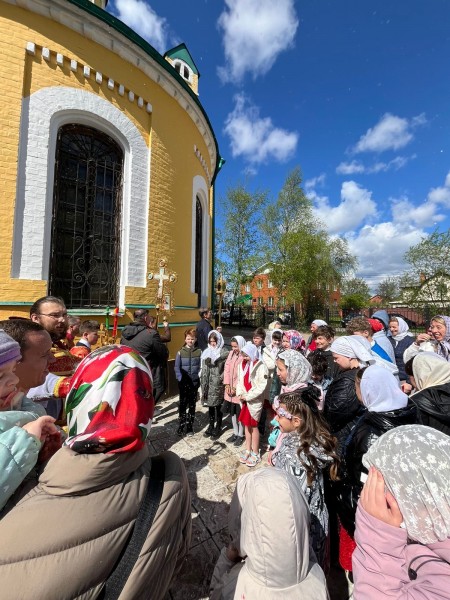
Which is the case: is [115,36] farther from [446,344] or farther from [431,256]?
[431,256]

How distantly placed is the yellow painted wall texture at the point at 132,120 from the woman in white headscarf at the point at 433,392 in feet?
15.8

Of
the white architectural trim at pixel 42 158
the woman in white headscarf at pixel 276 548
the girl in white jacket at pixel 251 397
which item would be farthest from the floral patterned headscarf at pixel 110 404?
the white architectural trim at pixel 42 158

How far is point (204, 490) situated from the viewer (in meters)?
2.97

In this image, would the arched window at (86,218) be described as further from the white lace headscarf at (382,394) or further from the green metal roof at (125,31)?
the white lace headscarf at (382,394)

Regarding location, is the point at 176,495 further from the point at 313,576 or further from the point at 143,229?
the point at 143,229

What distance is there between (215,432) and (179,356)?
1336mm

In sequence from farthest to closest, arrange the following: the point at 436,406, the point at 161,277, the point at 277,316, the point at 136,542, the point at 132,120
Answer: the point at 277,316 → the point at 161,277 → the point at 132,120 → the point at 436,406 → the point at 136,542

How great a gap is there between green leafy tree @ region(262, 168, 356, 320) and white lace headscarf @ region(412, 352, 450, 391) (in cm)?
1863

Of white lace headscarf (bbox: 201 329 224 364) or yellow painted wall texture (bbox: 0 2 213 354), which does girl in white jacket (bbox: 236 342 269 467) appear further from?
yellow painted wall texture (bbox: 0 2 213 354)

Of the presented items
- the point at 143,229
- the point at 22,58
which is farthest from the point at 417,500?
the point at 22,58

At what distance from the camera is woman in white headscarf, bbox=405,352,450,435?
6.62ft

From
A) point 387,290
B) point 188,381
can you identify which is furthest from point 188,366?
point 387,290

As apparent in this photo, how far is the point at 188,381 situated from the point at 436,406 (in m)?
3.31

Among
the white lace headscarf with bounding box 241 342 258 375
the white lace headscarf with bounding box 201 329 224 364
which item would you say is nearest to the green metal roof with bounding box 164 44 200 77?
the white lace headscarf with bounding box 201 329 224 364
